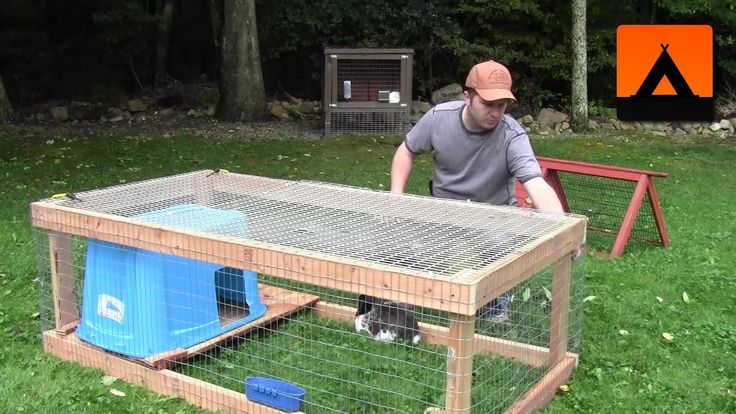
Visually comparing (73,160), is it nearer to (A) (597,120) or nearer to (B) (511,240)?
(B) (511,240)

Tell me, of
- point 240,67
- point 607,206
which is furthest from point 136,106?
point 607,206

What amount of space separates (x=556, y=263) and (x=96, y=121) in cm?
1030

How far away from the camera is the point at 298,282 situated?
347 cm

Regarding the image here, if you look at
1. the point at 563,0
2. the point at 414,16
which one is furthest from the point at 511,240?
the point at 563,0

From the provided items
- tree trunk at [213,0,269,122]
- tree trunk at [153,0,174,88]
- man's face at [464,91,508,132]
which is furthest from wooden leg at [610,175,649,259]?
tree trunk at [153,0,174,88]

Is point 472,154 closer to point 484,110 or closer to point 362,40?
point 484,110

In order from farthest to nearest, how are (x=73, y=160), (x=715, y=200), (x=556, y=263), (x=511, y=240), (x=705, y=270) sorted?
(x=73, y=160) < (x=715, y=200) < (x=705, y=270) < (x=556, y=263) < (x=511, y=240)

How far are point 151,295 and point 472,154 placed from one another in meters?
1.66

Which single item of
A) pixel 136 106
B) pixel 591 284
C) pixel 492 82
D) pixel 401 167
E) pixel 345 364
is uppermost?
pixel 492 82

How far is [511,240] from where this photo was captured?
2.91m

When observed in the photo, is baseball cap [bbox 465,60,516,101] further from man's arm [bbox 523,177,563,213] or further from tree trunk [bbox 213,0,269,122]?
tree trunk [bbox 213,0,269,122]

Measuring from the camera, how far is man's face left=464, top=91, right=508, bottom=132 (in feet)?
11.5
